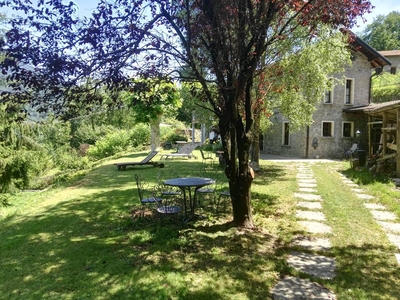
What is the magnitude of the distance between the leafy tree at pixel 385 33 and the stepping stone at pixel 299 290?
4590 centimetres

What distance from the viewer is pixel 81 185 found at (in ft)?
30.9

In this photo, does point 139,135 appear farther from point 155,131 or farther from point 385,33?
point 385,33

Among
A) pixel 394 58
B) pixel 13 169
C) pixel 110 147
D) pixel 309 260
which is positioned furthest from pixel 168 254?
pixel 394 58

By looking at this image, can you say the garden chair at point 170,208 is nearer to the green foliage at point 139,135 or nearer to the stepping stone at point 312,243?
the stepping stone at point 312,243

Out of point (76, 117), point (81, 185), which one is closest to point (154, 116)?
point (81, 185)

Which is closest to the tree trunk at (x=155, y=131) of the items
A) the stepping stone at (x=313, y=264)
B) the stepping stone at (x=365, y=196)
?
the stepping stone at (x=365, y=196)

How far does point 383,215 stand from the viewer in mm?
5727

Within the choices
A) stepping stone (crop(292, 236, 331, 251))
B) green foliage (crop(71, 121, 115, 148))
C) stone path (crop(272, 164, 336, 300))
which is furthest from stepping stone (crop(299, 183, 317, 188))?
green foliage (crop(71, 121, 115, 148))

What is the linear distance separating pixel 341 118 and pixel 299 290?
17.3 meters

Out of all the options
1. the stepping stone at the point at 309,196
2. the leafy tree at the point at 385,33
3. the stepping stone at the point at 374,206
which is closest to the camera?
the stepping stone at the point at 374,206

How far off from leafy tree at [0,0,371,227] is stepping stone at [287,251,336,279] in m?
1.21

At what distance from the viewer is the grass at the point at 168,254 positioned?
3135 mm

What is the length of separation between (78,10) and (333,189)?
7.31 m

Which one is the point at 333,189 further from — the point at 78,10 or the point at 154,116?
the point at 154,116
